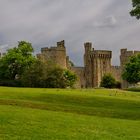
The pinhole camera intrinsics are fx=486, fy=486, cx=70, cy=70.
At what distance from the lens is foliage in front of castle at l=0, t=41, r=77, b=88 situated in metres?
82.1

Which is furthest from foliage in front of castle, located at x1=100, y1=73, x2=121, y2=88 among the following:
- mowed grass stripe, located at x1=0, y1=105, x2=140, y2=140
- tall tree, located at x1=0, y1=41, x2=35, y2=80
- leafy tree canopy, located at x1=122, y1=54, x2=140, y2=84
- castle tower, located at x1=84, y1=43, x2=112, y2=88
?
mowed grass stripe, located at x1=0, y1=105, x2=140, y2=140

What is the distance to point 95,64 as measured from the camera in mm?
138750

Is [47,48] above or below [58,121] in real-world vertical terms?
above

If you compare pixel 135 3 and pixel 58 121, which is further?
pixel 135 3

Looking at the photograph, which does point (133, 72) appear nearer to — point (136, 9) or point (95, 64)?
point (95, 64)

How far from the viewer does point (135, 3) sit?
40.3 meters

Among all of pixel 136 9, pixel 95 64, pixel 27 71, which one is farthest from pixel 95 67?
pixel 136 9

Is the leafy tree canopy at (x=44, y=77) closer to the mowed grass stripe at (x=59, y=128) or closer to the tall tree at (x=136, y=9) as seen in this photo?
the tall tree at (x=136, y=9)

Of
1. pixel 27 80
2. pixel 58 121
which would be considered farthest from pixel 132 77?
pixel 58 121

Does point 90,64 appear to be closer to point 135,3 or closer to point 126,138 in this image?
point 135,3

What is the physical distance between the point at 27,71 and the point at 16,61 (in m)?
13.7

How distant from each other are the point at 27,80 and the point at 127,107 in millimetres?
44771

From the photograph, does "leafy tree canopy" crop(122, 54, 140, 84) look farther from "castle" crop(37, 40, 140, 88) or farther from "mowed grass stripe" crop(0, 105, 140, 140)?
"mowed grass stripe" crop(0, 105, 140, 140)

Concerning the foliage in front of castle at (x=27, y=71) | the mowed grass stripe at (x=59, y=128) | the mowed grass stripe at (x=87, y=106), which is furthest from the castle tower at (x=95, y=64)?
the mowed grass stripe at (x=59, y=128)
